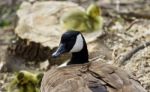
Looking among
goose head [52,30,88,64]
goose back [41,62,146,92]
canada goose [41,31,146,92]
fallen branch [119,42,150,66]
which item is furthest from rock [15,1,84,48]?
goose back [41,62,146,92]

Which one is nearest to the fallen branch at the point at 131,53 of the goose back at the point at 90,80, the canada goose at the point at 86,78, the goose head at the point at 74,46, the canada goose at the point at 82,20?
the goose head at the point at 74,46

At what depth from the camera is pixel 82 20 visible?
20.3ft

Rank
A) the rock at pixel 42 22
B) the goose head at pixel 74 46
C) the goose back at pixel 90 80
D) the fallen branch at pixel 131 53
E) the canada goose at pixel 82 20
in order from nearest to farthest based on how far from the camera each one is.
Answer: the goose back at pixel 90 80, the goose head at pixel 74 46, the fallen branch at pixel 131 53, the rock at pixel 42 22, the canada goose at pixel 82 20

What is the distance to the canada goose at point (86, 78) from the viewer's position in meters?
3.80

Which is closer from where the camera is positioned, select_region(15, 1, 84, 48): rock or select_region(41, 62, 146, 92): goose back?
select_region(41, 62, 146, 92): goose back

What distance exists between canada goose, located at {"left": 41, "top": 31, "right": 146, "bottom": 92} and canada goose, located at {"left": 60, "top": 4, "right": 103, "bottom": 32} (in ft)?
5.26

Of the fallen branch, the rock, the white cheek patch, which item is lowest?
the rock

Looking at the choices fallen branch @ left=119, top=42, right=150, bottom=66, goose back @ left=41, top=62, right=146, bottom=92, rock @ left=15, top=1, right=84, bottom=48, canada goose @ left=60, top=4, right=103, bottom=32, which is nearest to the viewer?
goose back @ left=41, top=62, right=146, bottom=92

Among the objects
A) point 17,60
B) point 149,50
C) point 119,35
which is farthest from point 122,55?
point 17,60

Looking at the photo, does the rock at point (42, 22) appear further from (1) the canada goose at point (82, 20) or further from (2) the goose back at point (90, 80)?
(2) the goose back at point (90, 80)

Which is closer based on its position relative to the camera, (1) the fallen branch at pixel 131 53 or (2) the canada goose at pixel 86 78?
(2) the canada goose at pixel 86 78

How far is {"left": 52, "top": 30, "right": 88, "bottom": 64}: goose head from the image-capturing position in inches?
177

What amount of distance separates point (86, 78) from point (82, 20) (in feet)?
7.72

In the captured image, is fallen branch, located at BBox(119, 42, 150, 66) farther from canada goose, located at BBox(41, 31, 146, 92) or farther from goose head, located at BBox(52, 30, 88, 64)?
canada goose, located at BBox(41, 31, 146, 92)
